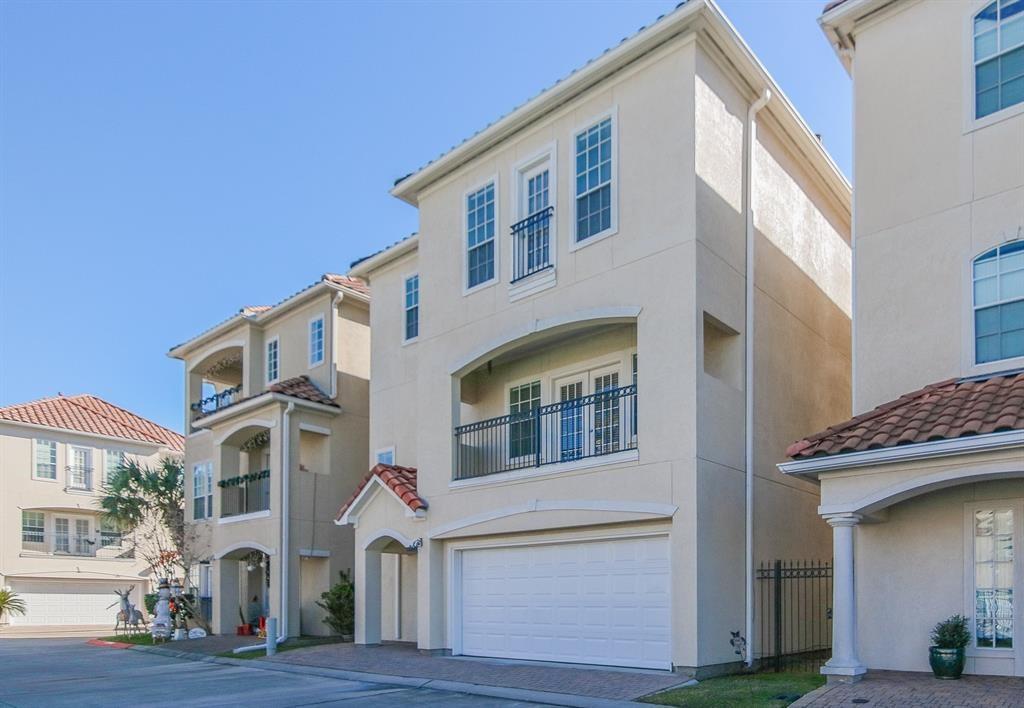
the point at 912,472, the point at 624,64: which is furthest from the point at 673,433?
the point at 624,64

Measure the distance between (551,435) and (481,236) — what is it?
14.0 ft

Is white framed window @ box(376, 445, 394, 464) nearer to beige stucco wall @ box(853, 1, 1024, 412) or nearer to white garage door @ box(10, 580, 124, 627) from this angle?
→ beige stucco wall @ box(853, 1, 1024, 412)

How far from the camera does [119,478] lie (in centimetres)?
2944

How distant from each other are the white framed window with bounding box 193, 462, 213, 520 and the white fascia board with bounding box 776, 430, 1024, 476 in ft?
67.2

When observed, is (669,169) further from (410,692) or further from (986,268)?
(410,692)

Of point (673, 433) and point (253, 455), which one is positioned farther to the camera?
point (253, 455)

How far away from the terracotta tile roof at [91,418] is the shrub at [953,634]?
35.3 meters

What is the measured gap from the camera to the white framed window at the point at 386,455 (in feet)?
70.5

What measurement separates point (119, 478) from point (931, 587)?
84.1 feet

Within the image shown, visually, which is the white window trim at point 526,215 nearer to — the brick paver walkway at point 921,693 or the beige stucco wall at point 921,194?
the beige stucco wall at point 921,194

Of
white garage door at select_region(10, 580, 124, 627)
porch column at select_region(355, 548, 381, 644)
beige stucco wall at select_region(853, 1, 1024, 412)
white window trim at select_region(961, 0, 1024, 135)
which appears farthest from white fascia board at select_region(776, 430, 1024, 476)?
white garage door at select_region(10, 580, 124, 627)

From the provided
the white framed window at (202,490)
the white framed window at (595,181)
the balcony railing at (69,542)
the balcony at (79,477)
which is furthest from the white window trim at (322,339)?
the balcony railing at (69,542)

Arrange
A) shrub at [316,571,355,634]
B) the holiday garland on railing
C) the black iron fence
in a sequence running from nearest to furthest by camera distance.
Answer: the black iron fence, shrub at [316,571,355,634], the holiday garland on railing

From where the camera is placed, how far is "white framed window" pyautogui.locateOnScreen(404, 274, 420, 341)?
21.3m
